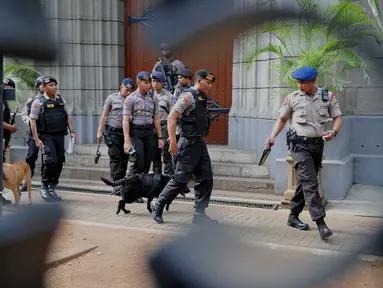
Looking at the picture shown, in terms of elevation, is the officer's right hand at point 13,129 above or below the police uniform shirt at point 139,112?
above

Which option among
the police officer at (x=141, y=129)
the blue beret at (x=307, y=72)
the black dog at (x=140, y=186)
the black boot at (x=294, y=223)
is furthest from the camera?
the police officer at (x=141, y=129)

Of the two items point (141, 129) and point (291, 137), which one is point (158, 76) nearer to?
point (291, 137)

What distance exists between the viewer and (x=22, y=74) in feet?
1.53

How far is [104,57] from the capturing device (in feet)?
1.57

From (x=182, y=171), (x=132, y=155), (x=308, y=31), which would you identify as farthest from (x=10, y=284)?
(x=132, y=155)

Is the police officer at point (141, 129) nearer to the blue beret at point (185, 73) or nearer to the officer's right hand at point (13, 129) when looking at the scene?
the officer's right hand at point (13, 129)

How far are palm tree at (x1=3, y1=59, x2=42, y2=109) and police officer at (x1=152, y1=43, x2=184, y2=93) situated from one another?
4.3 inches

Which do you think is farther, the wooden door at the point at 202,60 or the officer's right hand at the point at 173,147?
the officer's right hand at the point at 173,147

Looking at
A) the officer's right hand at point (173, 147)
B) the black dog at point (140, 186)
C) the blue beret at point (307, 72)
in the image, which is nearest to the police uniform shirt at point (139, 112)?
the black dog at point (140, 186)

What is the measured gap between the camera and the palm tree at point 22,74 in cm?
44

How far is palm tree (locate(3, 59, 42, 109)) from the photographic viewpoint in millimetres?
435

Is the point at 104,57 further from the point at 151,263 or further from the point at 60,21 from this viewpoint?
the point at 151,263

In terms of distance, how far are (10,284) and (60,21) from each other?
0.25 meters

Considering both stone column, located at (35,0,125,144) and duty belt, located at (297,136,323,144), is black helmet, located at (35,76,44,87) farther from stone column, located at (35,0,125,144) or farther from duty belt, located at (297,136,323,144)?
duty belt, located at (297,136,323,144)
